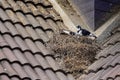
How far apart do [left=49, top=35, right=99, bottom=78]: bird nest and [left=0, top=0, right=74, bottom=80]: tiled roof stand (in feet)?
0.35

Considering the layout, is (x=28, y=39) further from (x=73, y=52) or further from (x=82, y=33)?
(x=82, y=33)

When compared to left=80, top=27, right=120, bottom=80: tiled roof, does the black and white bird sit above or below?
above

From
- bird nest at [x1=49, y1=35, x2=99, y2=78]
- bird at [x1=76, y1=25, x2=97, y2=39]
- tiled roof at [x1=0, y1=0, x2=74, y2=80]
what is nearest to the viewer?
tiled roof at [x1=0, y1=0, x2=74, y2=80]

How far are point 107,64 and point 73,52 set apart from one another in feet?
1.65

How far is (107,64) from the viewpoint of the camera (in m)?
5.78

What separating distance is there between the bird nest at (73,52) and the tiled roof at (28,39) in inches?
4.1

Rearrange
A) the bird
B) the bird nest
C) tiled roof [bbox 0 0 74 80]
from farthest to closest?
the bird < the bird nest < tiled roof [bbox 0 0 74 80]

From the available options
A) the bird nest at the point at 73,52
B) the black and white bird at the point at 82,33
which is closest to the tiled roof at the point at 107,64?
the bird nest at the point at 73,52

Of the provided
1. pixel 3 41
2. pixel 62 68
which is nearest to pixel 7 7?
pixel 3 41

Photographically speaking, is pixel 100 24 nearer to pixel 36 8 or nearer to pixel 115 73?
pixel 36 8

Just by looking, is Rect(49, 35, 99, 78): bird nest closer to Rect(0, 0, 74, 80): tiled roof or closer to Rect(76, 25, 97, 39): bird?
Rect(0, 0, 74, 80): tiled roof

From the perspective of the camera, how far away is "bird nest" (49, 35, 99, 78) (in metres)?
5.79

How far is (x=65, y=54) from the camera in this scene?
A: 5.96 metres

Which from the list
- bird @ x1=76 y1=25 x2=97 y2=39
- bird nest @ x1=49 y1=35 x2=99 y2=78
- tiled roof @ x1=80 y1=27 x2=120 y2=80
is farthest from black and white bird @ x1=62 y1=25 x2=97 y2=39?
tiled roof @ x1=80 y1=27 x2=120 y2=80
